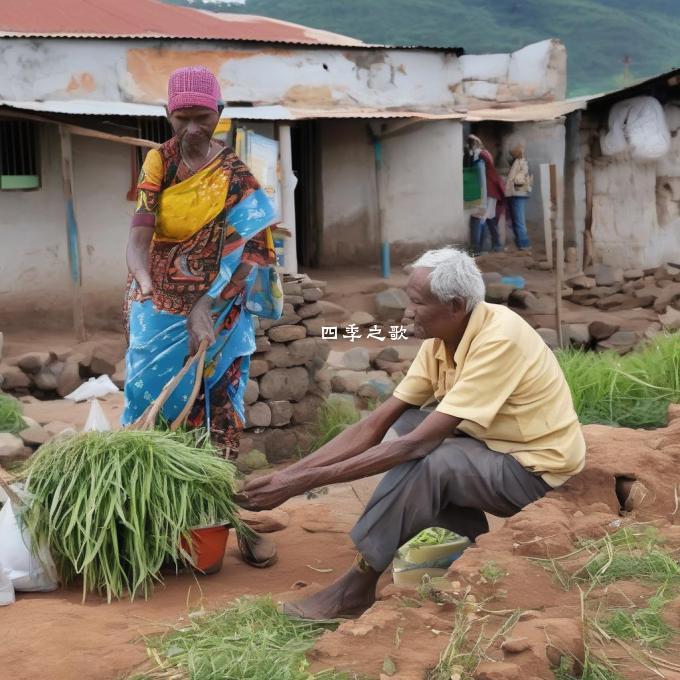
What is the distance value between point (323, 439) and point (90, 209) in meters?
5.46

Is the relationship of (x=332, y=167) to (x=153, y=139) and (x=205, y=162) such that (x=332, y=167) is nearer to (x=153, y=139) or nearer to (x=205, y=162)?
(x=153, y=139)

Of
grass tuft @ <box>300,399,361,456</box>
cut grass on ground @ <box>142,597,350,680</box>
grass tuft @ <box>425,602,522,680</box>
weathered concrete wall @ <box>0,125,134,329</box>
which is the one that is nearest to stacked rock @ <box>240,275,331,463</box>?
grass tuft @ <box>300,399,361,456</box>

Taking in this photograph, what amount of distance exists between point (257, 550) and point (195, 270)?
3.90 ft

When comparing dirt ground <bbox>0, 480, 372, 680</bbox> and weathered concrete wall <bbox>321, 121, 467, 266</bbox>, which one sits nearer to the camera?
dirt ground <bbox>0, 480, 372, 680</bbox>

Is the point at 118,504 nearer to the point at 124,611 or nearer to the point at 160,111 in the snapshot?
the point at 124,611

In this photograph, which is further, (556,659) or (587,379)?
(587,379)

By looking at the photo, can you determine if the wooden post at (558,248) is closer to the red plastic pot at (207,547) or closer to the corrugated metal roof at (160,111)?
the corrugated metal roof at (160,111)

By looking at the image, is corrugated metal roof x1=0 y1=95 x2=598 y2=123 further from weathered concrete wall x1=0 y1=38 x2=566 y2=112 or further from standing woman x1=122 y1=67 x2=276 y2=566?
standing woman x1=122 y1=67 x2=276 y2=566

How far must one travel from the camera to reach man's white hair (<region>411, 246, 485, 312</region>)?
11.5 feet

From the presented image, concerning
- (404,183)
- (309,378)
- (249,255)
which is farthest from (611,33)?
(249,255)

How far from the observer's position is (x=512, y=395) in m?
3.58

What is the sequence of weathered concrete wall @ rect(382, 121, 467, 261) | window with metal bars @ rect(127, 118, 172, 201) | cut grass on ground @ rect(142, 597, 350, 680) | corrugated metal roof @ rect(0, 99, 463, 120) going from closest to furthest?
cut grass on ground @ rect(142, 597, 350, 680) < corrugated metal roof @ rect(0, 99, 463, 120) < window with metal bars @ rect(127, 118, 172, 201) < weathered concrete wall @ rect(382, 121, 467, 261)

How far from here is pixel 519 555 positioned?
3314 millimetres

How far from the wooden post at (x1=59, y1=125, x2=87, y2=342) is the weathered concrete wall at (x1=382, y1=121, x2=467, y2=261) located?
4.48m
